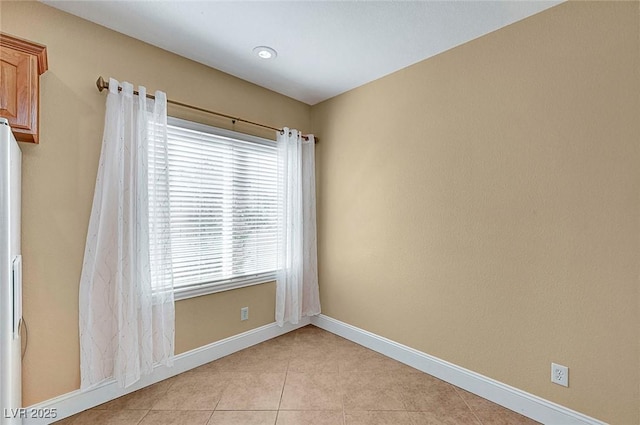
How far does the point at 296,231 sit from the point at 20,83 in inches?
87.1

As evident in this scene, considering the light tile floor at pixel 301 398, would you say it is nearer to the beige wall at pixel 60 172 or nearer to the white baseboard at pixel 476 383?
the white baseboard at pixel 476 383

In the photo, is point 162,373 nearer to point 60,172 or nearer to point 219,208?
point 219,208

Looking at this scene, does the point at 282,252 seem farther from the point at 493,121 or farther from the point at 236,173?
the point at 493,121

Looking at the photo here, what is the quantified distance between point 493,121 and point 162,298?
273 cm

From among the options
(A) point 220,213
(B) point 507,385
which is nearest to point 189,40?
(A) point 220,213

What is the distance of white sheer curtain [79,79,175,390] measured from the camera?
6.16 feet

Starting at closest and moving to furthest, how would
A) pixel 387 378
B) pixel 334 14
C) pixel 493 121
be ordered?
pixel 334 14
pixel 493 121
pixel 387 378

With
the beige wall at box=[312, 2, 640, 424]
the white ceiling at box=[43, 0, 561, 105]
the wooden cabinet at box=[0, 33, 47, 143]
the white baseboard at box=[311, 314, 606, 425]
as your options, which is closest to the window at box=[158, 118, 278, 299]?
the white ceiling at box=[43, 0, 561, 105]

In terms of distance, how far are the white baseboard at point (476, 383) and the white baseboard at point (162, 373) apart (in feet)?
2.90

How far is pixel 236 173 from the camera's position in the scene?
269 centimetres

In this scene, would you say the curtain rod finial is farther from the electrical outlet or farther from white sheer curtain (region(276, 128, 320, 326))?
the electrical outlet

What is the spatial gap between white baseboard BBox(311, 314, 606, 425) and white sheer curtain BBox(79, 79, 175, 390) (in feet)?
5.76

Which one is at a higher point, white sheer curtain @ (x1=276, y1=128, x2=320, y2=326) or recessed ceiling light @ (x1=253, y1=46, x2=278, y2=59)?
recessed ceiling light @ (x1=253, y1=46, x2=278, y2=59)

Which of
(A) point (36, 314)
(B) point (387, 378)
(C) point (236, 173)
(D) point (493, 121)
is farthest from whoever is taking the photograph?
(C) point (236, 173)
